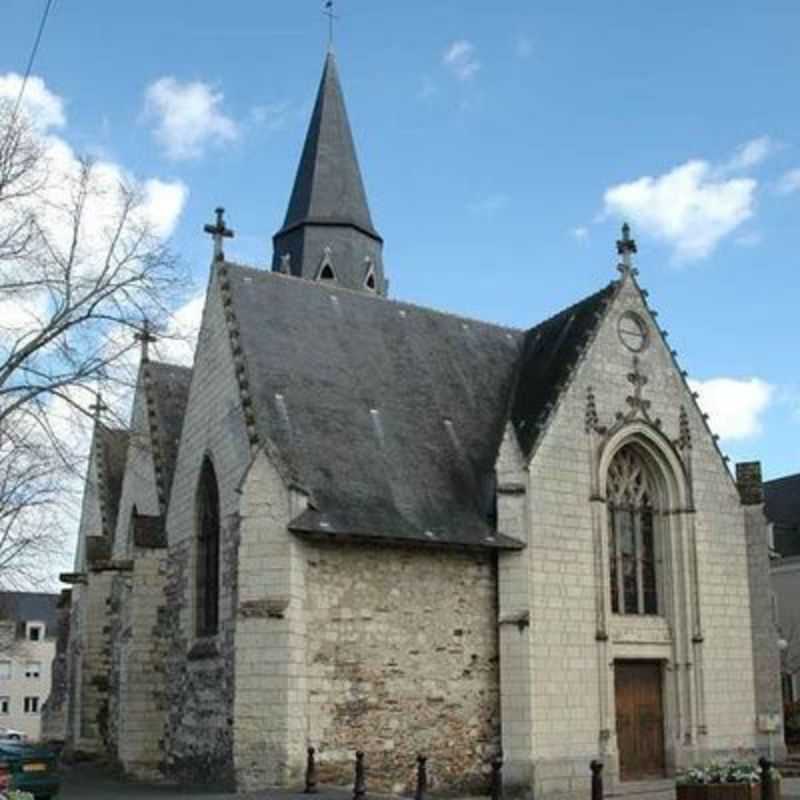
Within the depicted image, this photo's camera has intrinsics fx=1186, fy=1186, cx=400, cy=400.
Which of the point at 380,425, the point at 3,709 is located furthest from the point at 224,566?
the point at 3,709

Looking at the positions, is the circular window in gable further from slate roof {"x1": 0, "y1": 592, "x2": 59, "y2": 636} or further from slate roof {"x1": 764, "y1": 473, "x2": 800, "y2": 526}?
slate roof {"x1": 0, "y1": 592, "x2": 59, "y2": 636}

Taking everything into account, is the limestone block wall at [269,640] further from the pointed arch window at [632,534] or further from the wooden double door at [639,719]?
the pointed arch window at [632,534]

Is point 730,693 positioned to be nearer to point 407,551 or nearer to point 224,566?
point 407,551

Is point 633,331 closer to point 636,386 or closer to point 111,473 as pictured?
point 636,386

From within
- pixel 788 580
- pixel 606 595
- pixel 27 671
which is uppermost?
pixel 788 580

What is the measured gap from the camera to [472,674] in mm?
20281

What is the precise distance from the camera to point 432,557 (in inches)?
801

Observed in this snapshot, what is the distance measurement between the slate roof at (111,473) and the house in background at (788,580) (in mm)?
23447

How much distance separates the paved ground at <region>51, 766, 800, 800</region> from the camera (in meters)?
17.3

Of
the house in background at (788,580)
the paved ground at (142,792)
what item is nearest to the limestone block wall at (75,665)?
the paved ground at (142,792)

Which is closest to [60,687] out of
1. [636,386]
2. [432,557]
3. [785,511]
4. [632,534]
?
[432,557]

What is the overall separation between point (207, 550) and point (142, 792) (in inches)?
171

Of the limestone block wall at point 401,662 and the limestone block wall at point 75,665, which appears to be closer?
the limestone block wall at point 401,662

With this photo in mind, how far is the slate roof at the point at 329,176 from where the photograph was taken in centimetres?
3397
